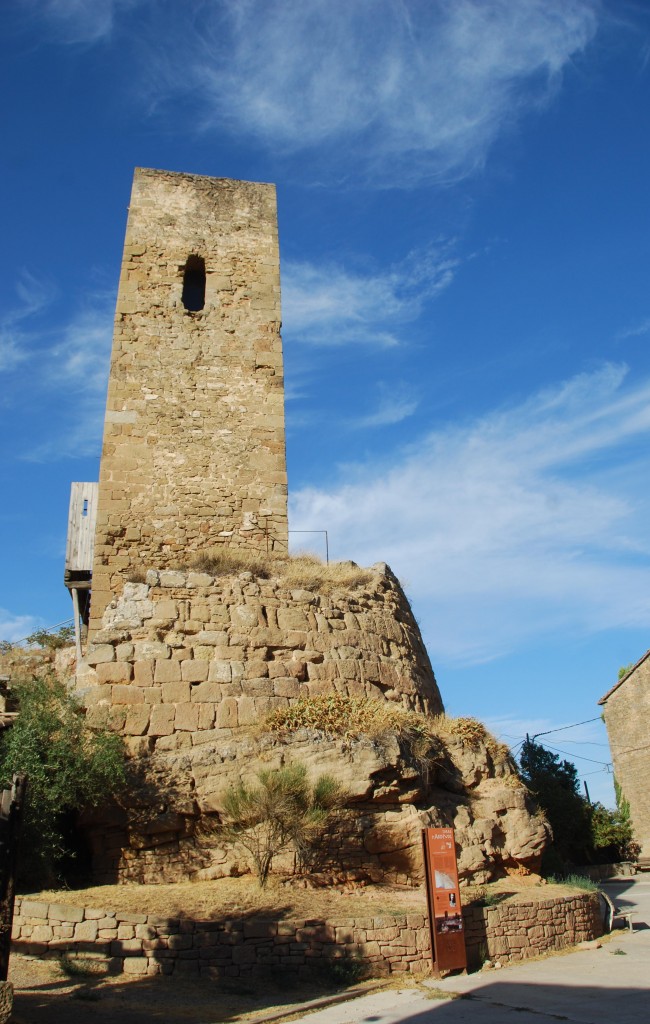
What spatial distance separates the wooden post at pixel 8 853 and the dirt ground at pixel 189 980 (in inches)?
27.0

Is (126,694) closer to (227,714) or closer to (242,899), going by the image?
(227,714)

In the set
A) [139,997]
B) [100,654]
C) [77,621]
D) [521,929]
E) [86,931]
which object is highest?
[77,621]

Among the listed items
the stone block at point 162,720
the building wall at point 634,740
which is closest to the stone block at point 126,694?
the stone block at point 162,720

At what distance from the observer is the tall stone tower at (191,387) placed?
524 inches

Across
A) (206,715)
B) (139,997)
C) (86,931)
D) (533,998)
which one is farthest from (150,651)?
(533,998)

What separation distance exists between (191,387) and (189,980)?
31.6ft

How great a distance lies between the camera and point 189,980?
24.7ft

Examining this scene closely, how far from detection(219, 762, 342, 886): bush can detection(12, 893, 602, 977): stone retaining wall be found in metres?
1.08

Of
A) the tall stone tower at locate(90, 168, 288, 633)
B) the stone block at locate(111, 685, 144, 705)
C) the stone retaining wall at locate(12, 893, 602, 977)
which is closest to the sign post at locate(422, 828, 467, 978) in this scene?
the stone retaining wall at locate(12, 893, 602, 977)

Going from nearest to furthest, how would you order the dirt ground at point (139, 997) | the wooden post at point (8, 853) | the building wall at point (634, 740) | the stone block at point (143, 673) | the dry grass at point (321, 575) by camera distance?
the wooden post at point (8, 853)
the dirt ground at point (139, 997)
the stone block at point (143, 673)
the dry grass at point (321, 575)
the building wall at point (634, 740)

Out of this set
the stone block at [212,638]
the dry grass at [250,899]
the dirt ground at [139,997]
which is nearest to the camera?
the dirt ground at [139,997]

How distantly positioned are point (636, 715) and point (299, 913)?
2174 centimetres

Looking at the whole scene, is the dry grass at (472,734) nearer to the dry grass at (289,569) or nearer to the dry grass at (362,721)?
the dry grass at (362,721)

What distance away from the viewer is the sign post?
8266 mm
